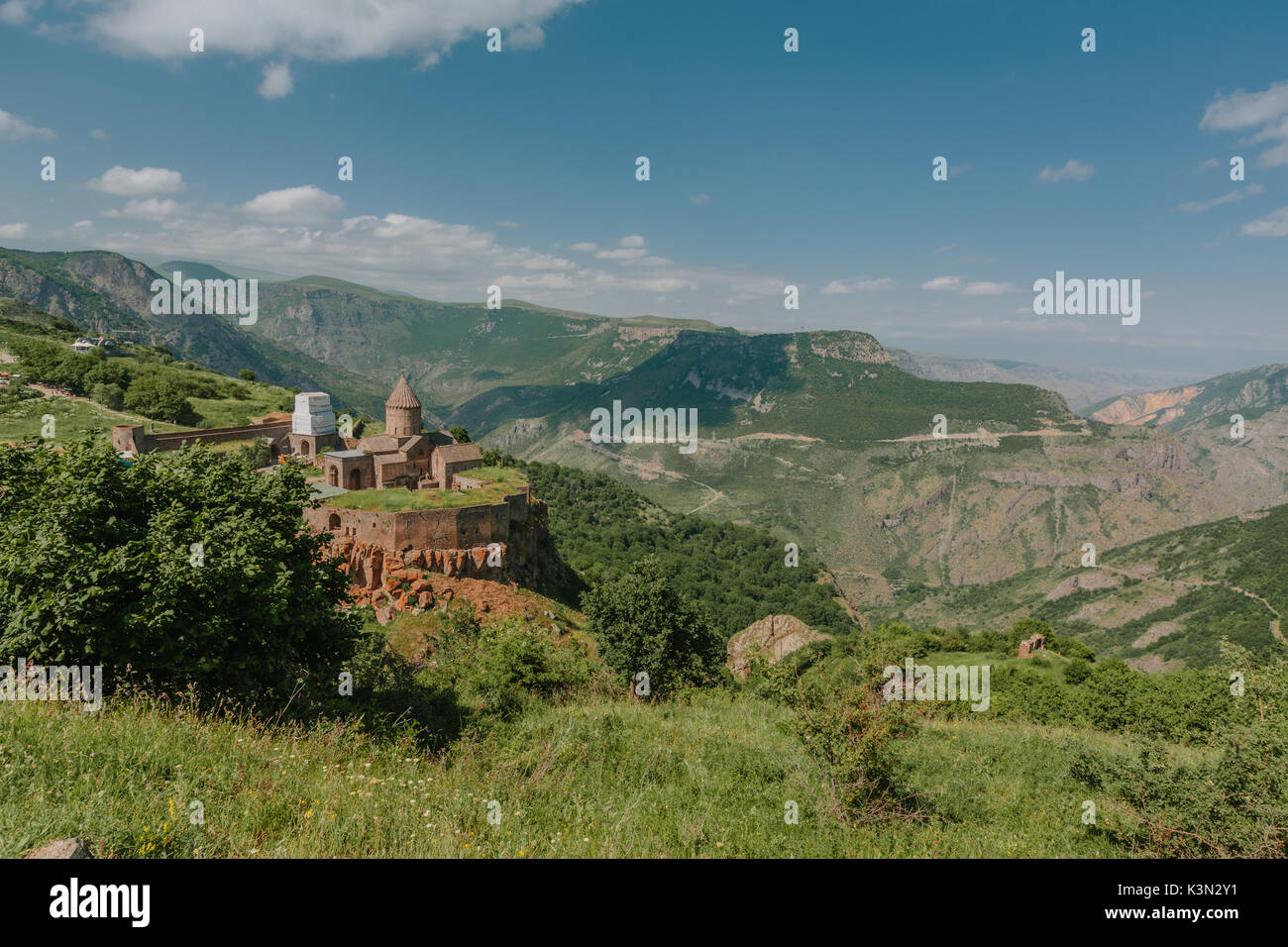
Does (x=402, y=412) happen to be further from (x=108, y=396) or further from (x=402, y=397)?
(x=108, y=396)

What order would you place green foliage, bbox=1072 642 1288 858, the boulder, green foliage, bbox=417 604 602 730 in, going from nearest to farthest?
the boulder < green foliage, bbox=1072 642 1288 858 < green foliage, bbox=417 604 602 730

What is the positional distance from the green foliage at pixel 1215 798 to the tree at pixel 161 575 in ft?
42.7

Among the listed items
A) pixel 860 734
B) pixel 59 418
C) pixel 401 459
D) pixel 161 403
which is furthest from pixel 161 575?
pixel 161 403

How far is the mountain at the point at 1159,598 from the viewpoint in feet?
292

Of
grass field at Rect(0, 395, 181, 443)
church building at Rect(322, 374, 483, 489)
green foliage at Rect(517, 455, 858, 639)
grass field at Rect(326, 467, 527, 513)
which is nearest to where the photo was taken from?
grass field at Rect(326, 467, 527, 513)

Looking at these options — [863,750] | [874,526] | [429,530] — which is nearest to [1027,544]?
[874,526]

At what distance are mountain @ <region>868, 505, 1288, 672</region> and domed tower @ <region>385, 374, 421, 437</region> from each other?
96348 mm

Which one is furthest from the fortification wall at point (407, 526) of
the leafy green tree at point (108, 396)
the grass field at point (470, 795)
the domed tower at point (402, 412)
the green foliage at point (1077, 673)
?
the leafy green tree at point (108, 396)

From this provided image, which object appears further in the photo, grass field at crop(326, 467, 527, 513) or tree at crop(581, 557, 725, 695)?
grass field at crop(326, 467, 527, 513)

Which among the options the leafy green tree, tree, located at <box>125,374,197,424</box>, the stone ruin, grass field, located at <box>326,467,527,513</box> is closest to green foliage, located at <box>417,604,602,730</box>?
grass field, located at <box>326,467,527,513</box>

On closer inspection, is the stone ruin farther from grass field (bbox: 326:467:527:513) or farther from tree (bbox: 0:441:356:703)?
tree (bbox: 0:441:356:703)

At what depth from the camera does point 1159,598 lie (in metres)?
113

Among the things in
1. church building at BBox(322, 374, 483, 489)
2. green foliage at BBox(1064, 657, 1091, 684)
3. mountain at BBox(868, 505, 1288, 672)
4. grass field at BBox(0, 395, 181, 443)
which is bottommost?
mountain at BBox(868, 505, 1288, 672)

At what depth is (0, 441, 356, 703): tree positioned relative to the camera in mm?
8938
